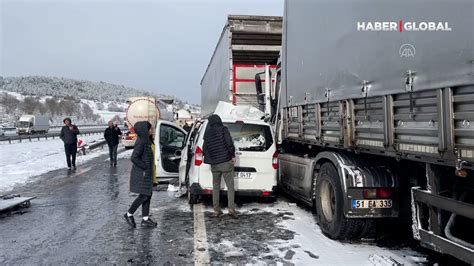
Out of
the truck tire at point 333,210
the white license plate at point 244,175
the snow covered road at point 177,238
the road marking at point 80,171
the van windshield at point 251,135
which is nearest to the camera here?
the snow covered road at point 177,238

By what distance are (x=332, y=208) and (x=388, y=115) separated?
1.93 meters

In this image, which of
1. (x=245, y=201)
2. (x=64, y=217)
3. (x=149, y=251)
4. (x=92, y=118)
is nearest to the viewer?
(x=149, y=251)

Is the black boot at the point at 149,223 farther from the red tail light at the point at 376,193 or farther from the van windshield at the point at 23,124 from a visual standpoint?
the van windshield at the point at 23,124

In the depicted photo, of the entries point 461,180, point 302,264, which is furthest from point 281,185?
point 461,180

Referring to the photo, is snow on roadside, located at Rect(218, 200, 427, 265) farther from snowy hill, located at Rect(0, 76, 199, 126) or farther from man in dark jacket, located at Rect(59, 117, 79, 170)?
snowy hill, located at Rect(0, 76, 199, 126)

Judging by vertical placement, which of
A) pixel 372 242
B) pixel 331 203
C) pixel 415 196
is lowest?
pixel 372 242

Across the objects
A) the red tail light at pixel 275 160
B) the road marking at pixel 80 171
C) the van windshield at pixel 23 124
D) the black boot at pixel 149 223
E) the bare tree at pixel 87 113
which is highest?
the bare tree at pixel 87 113

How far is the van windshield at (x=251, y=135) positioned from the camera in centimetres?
782

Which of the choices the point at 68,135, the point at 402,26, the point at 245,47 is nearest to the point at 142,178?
the point at 402,26

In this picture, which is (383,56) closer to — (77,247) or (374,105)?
(374,105)

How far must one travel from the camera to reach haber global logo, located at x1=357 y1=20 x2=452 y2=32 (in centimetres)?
414

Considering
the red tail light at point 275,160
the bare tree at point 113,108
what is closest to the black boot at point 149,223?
the red tail light at point 275,160

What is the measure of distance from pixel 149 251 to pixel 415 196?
314 cm

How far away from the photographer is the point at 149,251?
16.7 feet
